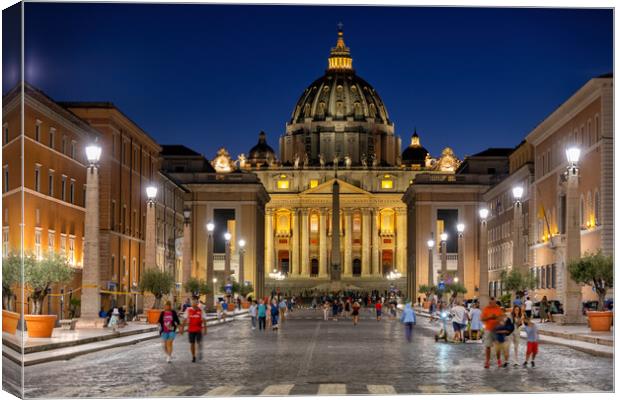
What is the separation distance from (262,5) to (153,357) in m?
13.4

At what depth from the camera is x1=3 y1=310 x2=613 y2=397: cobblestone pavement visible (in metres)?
24.8

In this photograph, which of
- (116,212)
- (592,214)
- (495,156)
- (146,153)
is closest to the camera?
(592,214)

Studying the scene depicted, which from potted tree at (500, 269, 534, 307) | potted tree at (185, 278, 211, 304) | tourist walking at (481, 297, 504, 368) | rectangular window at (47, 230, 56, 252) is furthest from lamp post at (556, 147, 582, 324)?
potted tree at (185, 278, 211, 304)

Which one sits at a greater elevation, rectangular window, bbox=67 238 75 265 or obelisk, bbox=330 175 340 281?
obelisk, bbox=330 175 340 281

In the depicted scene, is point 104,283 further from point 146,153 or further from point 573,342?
point 573,342

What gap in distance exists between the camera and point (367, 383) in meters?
26.4

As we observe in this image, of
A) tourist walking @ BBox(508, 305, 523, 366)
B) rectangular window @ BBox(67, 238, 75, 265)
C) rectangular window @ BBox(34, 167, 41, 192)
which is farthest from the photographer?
rectangular window @ BBox(67, 238, 75, 265)

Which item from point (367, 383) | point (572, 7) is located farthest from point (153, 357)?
point (572, 7)

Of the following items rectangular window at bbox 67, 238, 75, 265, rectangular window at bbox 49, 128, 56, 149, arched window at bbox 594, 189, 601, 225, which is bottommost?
rectangular window at bbox 67, 238, 75, 265

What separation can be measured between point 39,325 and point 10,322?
13.7 m

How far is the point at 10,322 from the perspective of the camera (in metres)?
27.1

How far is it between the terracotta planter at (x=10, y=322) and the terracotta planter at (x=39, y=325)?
1189 cm

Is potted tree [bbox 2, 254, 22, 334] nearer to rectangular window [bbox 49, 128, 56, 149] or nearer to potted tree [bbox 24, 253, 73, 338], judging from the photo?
potted tree [bbox 24, 253, 73, 338]

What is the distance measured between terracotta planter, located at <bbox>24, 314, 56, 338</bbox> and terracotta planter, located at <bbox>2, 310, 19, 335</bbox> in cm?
1189
